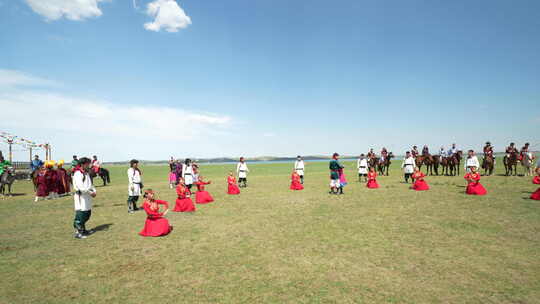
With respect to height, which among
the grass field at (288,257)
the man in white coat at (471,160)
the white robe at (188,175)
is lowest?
the grass field at (288,257)

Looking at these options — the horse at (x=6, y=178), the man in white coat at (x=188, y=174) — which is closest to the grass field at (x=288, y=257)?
the man in white coat at (x=188, y=174)

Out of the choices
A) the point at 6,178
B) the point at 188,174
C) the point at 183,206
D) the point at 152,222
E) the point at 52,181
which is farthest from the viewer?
the point at 6,178

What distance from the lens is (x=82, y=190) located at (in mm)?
7641

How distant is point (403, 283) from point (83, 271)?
253 inches

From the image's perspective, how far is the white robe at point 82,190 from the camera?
24.9 feet

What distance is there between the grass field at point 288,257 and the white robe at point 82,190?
1.01 metres

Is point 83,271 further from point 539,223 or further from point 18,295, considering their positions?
point 539,223

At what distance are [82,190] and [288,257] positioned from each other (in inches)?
253

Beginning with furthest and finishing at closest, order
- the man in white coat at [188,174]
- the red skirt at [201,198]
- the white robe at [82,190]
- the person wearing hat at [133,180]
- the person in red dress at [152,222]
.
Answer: the man in white coat at [188,174]
the red skirt at [201,198]
the person wearing hat at [133,180]
the person in red dress at [152,222]
the white robe at [82,190]

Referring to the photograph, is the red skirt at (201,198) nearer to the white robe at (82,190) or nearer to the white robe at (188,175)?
the white robe at (188,175)

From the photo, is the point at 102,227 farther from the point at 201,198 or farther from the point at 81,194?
the point at 201,198

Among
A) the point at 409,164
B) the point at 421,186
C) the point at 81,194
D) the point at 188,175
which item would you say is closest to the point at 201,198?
the point at 188,175

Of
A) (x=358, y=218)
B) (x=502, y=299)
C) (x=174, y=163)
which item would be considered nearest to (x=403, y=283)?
(x=502, y=299)

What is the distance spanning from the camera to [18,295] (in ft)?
14.6
